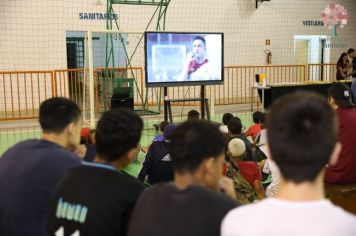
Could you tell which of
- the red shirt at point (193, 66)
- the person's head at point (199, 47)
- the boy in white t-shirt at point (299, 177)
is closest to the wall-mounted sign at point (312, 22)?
the person's head at point (199, 47)

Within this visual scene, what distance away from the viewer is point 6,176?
233 centimetres

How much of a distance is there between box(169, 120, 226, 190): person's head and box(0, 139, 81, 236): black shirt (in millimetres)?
781

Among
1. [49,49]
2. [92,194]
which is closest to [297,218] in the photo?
[92,194]

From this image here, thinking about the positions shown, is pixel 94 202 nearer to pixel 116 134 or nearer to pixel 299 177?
pixel 116 134

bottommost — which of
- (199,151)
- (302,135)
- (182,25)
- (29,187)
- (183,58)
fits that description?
(29,187)

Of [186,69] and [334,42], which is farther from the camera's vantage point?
[334,42]

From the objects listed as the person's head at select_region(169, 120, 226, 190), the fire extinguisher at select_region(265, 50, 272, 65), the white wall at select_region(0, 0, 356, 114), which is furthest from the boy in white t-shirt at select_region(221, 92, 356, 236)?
the fire extinguisher at select_region(265, 50, 272, 65)

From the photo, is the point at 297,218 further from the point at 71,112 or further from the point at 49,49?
the point at 49,49

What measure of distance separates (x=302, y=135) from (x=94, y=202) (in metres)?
0.93

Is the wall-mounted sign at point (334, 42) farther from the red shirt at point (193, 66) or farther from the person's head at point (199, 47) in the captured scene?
the red shirt at point (193, 66)

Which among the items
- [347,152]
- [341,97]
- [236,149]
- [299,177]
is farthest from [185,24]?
[299,177]

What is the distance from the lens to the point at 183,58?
7883 mm

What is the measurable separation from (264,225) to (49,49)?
36.4 ft

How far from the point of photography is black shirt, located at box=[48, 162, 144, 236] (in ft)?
5.97
